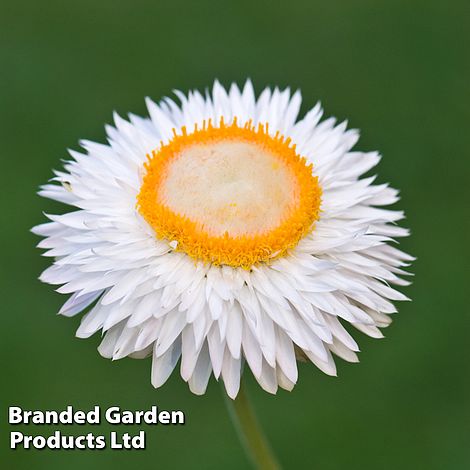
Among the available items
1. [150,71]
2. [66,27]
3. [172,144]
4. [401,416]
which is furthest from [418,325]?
[66,27]

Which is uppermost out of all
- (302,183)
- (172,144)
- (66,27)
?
(66,27)

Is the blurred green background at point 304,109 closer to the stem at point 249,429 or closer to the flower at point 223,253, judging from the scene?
the stem at point 249,429

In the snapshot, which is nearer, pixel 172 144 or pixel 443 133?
pixel 172 144

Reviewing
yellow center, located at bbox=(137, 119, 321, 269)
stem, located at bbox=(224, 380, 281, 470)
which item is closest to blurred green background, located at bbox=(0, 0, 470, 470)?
stem, located at bbox=(224, 380, 281, 470)

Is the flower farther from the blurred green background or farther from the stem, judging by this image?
the blurred green background

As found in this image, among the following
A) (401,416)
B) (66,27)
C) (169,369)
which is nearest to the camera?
(169,369)

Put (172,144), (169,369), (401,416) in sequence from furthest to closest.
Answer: (401,416), (172,144), (169,369)

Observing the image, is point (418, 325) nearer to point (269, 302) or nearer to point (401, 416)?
point (401, 416)

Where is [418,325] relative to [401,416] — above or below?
above
